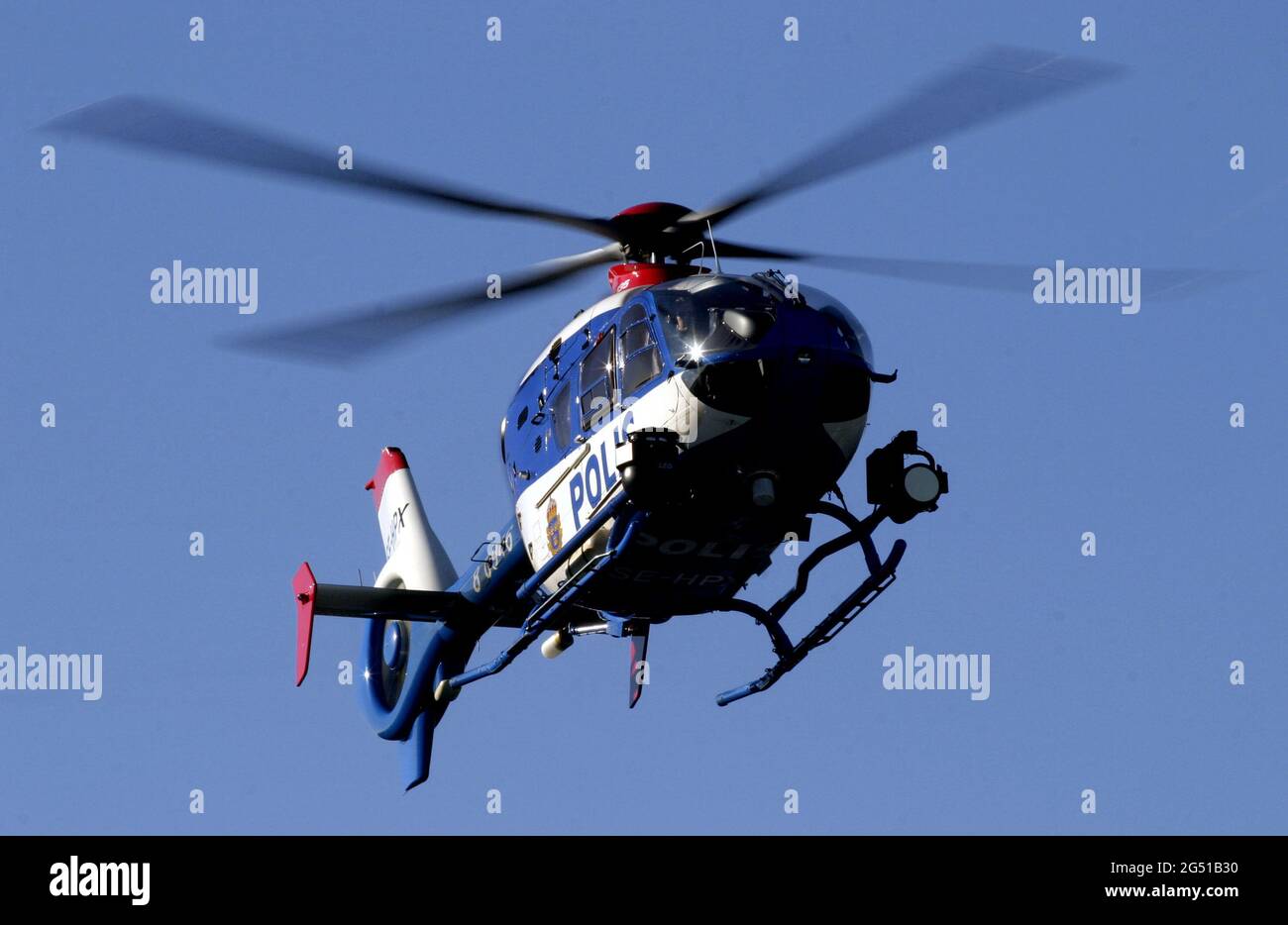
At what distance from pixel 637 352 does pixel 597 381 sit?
3.09 ft

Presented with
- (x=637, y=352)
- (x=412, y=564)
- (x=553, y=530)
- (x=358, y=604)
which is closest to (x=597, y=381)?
(x=637, y=352)

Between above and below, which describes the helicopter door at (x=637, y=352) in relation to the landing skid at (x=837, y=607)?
above

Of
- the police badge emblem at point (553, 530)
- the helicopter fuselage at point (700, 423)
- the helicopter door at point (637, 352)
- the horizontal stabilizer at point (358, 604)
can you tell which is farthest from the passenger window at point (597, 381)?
the horizontal stabilizer at point (358, 604)

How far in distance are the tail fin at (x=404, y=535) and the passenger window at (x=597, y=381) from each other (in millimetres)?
7156

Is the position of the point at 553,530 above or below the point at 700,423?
below

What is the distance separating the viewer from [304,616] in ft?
111

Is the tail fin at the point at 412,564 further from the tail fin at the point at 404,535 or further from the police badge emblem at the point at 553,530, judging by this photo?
the police badge emblem at the point at 553,530

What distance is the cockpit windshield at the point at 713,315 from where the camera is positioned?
90.7ft

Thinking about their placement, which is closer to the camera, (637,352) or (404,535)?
(637,352)

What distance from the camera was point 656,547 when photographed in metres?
28.8

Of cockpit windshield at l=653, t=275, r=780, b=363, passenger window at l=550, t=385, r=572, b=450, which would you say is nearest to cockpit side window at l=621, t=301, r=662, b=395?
cockpit windshield at l=653, t=275, r=780, b=363

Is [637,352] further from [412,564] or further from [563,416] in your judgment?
[412,564]
